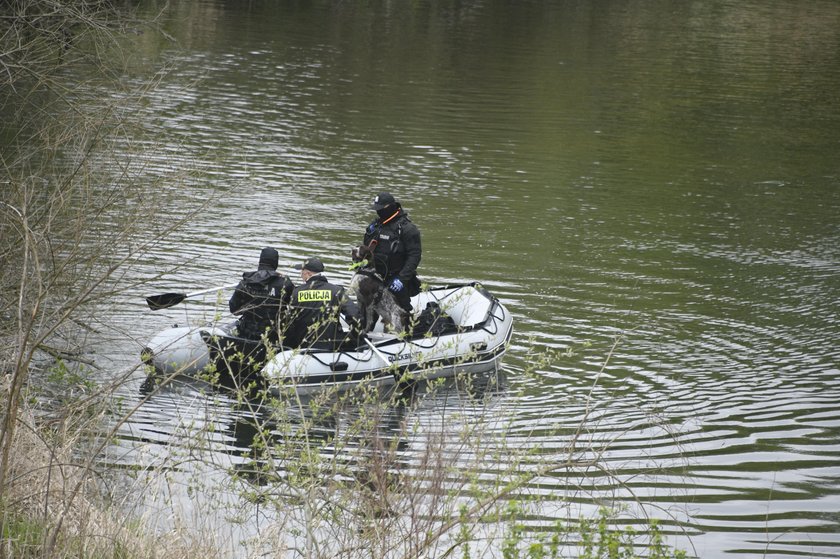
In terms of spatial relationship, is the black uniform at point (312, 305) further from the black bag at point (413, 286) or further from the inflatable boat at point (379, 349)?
the black bag at point (413, 286)

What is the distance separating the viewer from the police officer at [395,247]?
11.4 m

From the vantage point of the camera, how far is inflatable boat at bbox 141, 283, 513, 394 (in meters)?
9.88

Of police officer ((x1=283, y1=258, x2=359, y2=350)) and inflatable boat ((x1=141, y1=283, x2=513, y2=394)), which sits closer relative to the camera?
inflatable boat ((x1=141, y1=283, x2=513, y2=394))

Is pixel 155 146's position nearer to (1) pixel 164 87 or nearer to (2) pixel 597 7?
(1) pixel 164 87

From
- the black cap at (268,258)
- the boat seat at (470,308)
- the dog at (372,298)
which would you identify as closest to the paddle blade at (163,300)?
the black cap at (268,258)

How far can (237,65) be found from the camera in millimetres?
30047

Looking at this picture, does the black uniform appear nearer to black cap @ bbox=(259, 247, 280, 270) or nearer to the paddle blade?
black cap @ bbox=(259, 247, 280, 270)

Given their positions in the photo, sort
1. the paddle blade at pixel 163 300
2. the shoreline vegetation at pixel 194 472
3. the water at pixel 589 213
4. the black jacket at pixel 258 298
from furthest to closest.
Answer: the paddle blade at pixel 163 300, the black jacket at pixel 258 298, the water at pixel 589 213, the shoreline vegetation at pixel 194 472

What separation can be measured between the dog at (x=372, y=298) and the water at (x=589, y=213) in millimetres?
1431

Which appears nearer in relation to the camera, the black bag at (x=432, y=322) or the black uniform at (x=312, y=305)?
the black uniform at (x=312, y=305)

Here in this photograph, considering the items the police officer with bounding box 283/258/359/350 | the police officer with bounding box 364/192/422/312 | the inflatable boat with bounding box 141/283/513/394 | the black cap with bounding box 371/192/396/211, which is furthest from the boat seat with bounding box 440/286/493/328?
the police officer with bounding box 283/258/359/350

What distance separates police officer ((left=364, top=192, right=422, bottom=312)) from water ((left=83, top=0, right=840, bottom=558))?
1.60 metres

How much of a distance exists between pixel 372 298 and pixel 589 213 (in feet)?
25.6

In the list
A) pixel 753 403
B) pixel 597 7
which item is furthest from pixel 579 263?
pixel 597 7
